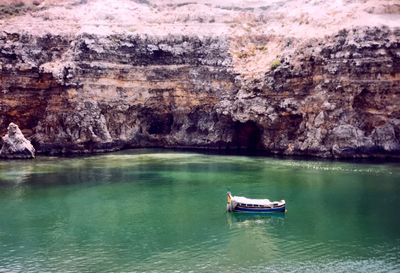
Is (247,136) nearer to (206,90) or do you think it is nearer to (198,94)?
(206,90)

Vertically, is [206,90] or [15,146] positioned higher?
[206,90]

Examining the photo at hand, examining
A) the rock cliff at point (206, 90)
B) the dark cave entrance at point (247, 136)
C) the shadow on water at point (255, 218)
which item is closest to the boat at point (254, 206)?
the shadow on water at point (255, 218)

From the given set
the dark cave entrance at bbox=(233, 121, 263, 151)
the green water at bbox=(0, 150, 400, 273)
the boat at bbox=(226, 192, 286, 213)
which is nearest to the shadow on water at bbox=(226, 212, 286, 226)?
the green water at bbox=(0, 150, 400, 273)

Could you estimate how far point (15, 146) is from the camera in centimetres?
8438

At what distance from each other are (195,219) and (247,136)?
4709 centimetres

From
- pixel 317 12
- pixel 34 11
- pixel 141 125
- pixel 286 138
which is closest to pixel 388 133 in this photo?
pixel 286 138

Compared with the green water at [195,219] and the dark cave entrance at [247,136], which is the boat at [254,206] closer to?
the green water at [195,219]

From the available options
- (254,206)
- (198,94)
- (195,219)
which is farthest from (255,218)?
(198,94)

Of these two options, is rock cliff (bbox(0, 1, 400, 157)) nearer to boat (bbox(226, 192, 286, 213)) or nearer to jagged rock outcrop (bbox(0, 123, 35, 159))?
jagged rock outcrop (bbox(0, 123, 35, 159))

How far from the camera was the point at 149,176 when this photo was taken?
69750 millimetres

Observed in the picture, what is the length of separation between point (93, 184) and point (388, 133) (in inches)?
1560

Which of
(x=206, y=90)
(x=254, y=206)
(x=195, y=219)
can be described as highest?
(x=206, y=90)

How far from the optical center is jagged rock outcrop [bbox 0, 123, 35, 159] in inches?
3310

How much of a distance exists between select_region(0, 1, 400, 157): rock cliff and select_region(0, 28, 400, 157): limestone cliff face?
151mm
